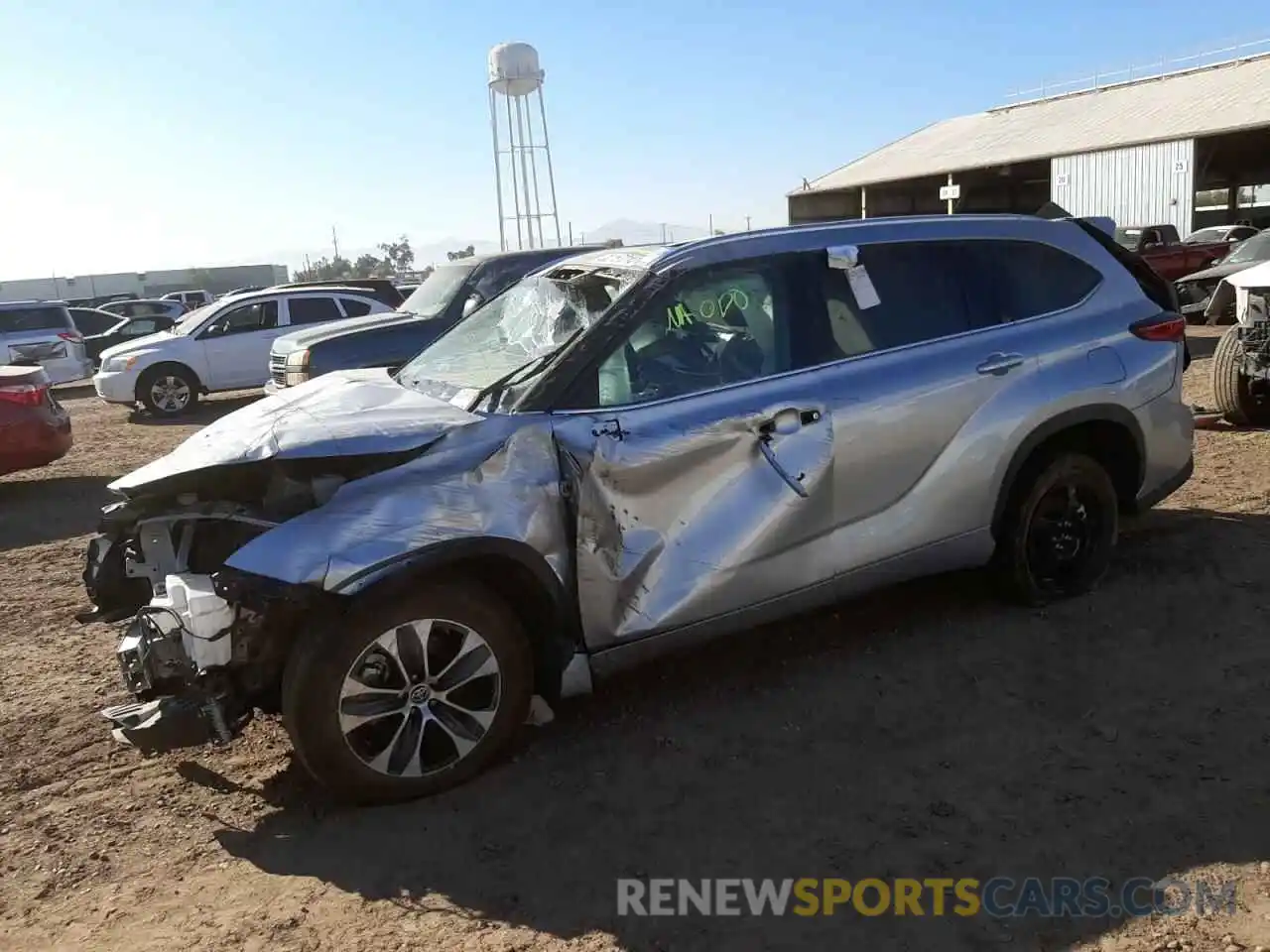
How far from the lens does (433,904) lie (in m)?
3.05

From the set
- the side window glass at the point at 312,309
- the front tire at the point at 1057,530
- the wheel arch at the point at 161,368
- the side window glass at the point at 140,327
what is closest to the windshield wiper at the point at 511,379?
the front tire at the point at 1057,530

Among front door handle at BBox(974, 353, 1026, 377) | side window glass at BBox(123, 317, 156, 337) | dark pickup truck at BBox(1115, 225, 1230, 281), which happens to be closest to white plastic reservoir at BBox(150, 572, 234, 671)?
front door handle at BBox(974, 353, 1026, 377)

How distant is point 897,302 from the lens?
445 cm

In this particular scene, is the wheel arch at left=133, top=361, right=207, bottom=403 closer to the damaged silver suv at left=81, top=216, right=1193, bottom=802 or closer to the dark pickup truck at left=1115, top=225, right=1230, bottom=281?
the damaged silver suv at left=81, top=216, right=1193, bottom=802

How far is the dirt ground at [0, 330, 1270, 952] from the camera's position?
2979 millimetres

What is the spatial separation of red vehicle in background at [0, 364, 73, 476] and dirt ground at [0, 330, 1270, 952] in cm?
470

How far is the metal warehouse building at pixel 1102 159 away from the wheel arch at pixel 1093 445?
18.5 m

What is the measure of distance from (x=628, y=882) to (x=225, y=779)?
5.52 feet

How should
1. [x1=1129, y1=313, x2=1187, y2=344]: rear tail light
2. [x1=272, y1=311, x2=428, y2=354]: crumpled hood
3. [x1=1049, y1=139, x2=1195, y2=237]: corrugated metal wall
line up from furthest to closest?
[x1=1049, y1=139, x2=1195, y2=237]: corrugated metal wall < [x1=272, y1=311, x2=428, y2=354]: crumpled hood < [x1=1129, y1=313, x2=1187, y2=344]: rear tail light

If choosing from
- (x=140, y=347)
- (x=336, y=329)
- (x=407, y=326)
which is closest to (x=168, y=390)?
(x=140, y=347)

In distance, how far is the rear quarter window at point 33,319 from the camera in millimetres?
18516

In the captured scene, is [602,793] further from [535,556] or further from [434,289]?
[434,289]

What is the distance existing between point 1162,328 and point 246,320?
44.3 feet

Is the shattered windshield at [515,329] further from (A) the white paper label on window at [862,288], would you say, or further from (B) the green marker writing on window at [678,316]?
(A) the white paper label on window at [862,288]
